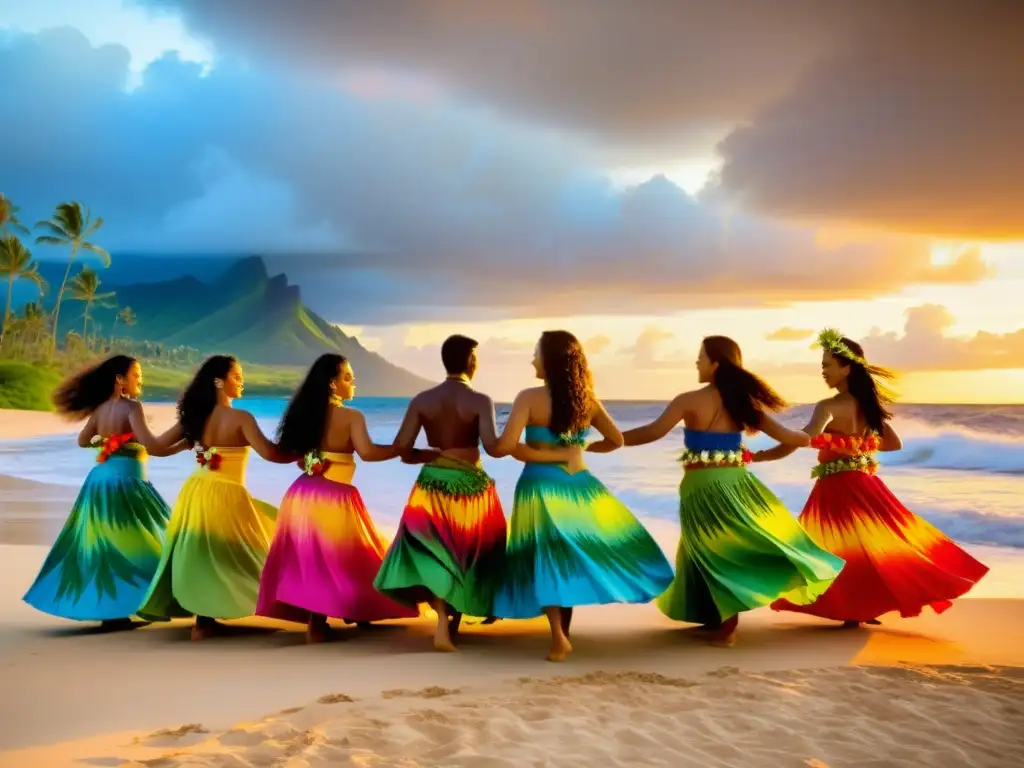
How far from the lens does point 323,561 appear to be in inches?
269

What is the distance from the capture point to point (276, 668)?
20.3 feet

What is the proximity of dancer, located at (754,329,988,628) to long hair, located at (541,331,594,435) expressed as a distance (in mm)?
1359

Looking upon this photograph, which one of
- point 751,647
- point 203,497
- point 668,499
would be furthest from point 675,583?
point 668,499

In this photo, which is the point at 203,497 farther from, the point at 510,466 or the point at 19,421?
the point at 19,421

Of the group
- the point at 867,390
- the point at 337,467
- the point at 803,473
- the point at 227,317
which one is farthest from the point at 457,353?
the point at 227,317

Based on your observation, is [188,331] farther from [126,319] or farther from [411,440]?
[411,440]

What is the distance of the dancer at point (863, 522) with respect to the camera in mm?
7117

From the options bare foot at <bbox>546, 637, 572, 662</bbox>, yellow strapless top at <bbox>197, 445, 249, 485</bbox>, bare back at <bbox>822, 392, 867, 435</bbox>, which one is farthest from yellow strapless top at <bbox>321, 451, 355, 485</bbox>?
bare back at <bbox>822, 392, 867, 435</bbox>

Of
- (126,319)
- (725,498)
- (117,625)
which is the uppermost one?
(126,319)

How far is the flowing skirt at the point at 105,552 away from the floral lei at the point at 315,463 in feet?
4.11

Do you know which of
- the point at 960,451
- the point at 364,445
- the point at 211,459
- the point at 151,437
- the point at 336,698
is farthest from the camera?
the point at 960,451

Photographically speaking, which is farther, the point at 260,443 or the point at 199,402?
the point at 199,402

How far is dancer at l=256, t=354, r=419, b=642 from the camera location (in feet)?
22.3

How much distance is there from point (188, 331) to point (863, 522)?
10892 cm
